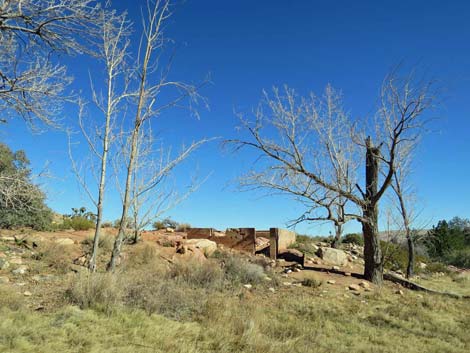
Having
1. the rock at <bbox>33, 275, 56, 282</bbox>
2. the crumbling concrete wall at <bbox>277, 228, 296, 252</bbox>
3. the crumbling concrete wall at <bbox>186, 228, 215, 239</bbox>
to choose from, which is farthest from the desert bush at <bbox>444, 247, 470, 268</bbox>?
the rock at <bbox>33, 275, 56, 282</bbox>

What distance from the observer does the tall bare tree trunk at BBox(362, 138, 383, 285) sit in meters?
14.0

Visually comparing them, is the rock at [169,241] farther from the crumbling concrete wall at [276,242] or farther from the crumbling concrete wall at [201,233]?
the crumbling concrete wall at [276,242]

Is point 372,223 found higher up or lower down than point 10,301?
higher up

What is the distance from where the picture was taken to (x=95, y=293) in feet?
23.1

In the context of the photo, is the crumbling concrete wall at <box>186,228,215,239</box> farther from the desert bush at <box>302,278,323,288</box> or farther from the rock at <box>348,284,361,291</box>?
the rock at <box>348,284,361,291</box>

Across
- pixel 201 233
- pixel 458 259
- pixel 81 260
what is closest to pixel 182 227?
pixel 201 233

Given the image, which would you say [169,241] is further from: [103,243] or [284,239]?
[284,239]

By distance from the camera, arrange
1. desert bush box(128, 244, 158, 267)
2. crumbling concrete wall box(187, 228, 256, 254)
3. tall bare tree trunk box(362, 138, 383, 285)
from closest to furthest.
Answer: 1. desert bush box(128, 244, 158, 267)
2. tall bare tree trunk box(362, 138, 383, 285)
3. crumbling concrete wall box(187, 228, 256, 254)

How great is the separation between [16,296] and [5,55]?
4.04m

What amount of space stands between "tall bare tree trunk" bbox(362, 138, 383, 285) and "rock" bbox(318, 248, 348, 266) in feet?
10.1

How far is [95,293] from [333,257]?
12730mm

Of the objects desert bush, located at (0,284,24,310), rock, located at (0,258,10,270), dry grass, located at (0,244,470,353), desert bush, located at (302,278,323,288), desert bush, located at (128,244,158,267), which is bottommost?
dry grass, located at (0,244,470,353)

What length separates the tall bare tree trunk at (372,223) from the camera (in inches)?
552

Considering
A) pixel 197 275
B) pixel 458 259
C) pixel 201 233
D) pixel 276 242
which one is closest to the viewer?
pixel 197 275
